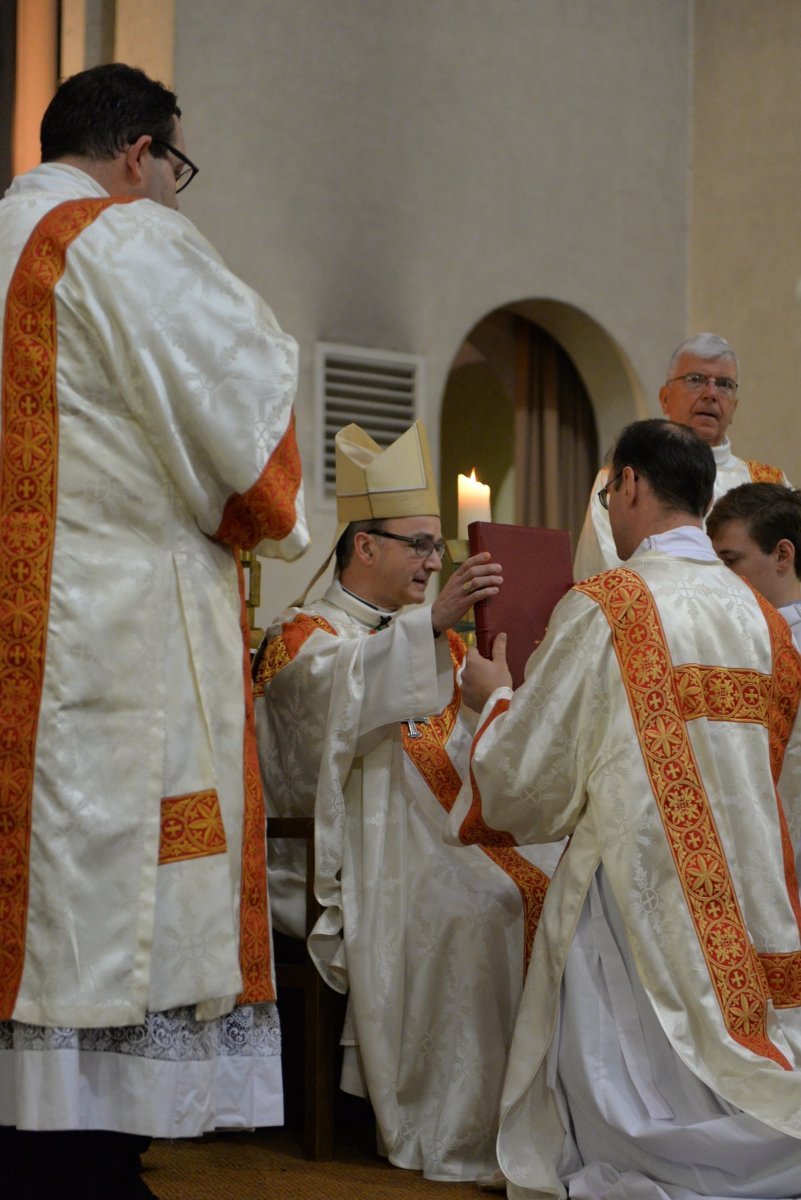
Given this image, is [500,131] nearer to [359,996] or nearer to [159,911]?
[359,996]

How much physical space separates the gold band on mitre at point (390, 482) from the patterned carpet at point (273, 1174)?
1424mm

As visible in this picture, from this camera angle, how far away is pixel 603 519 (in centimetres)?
513

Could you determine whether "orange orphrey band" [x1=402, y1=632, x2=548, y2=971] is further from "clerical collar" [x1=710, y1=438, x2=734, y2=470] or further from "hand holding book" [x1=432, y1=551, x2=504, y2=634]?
"clerical collar" [x1=710, y1=438, x2=734, y2=470]

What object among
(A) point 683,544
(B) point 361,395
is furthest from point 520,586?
(B) point 361,395

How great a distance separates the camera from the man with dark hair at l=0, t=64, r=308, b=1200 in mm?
2533

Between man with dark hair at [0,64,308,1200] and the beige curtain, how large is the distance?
5.45 metres

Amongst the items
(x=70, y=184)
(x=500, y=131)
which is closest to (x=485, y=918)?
(x=70, y=184)

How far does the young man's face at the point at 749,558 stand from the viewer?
400 cm

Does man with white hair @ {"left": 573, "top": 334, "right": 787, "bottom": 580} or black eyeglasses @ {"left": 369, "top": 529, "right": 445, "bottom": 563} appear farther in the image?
man with white hair @ {"left": 573, "top": 334, "right": 787, "bottom": 580}

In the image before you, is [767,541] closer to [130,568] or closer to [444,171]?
[130,568]

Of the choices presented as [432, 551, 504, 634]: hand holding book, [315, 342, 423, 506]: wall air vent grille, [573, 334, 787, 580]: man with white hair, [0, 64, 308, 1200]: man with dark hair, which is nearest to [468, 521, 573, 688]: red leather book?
[432, 551, 504, 634]: hand holding book

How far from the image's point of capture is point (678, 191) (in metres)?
7.70

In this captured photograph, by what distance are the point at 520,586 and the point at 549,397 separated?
4542 mm

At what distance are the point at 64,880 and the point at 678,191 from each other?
606 cm
